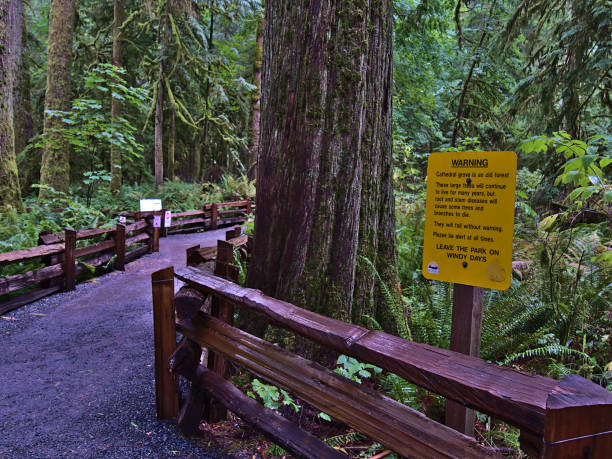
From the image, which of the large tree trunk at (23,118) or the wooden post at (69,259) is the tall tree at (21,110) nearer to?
the large tree trunk at (23,118)

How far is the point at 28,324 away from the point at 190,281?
152 inches

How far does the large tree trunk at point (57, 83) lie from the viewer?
440 inches

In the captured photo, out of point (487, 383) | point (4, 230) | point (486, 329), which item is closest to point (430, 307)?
point (486, 329)

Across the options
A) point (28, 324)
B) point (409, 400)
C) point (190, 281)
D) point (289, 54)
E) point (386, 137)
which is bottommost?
point (28, 324)

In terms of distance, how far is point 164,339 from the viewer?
9.84 ft

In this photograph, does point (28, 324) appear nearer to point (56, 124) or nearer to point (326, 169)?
point (326, 169)

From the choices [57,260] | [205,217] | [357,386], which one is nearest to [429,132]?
[205,217]

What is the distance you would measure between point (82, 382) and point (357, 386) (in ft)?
10.2

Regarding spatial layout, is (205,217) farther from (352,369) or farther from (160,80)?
(352,369)

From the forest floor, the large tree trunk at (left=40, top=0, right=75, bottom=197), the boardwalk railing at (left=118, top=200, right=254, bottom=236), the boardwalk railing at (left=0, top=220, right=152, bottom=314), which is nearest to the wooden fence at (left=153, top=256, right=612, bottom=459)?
the forest floor

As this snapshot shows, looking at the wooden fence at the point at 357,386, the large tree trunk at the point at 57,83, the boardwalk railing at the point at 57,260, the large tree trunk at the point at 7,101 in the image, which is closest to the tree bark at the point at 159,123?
the large tree trunk at the point at 57,83

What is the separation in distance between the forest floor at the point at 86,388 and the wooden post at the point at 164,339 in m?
0.15

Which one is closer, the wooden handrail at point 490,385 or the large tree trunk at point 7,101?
the wooden handrail at point 490,385

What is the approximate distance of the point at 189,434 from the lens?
288 cm
